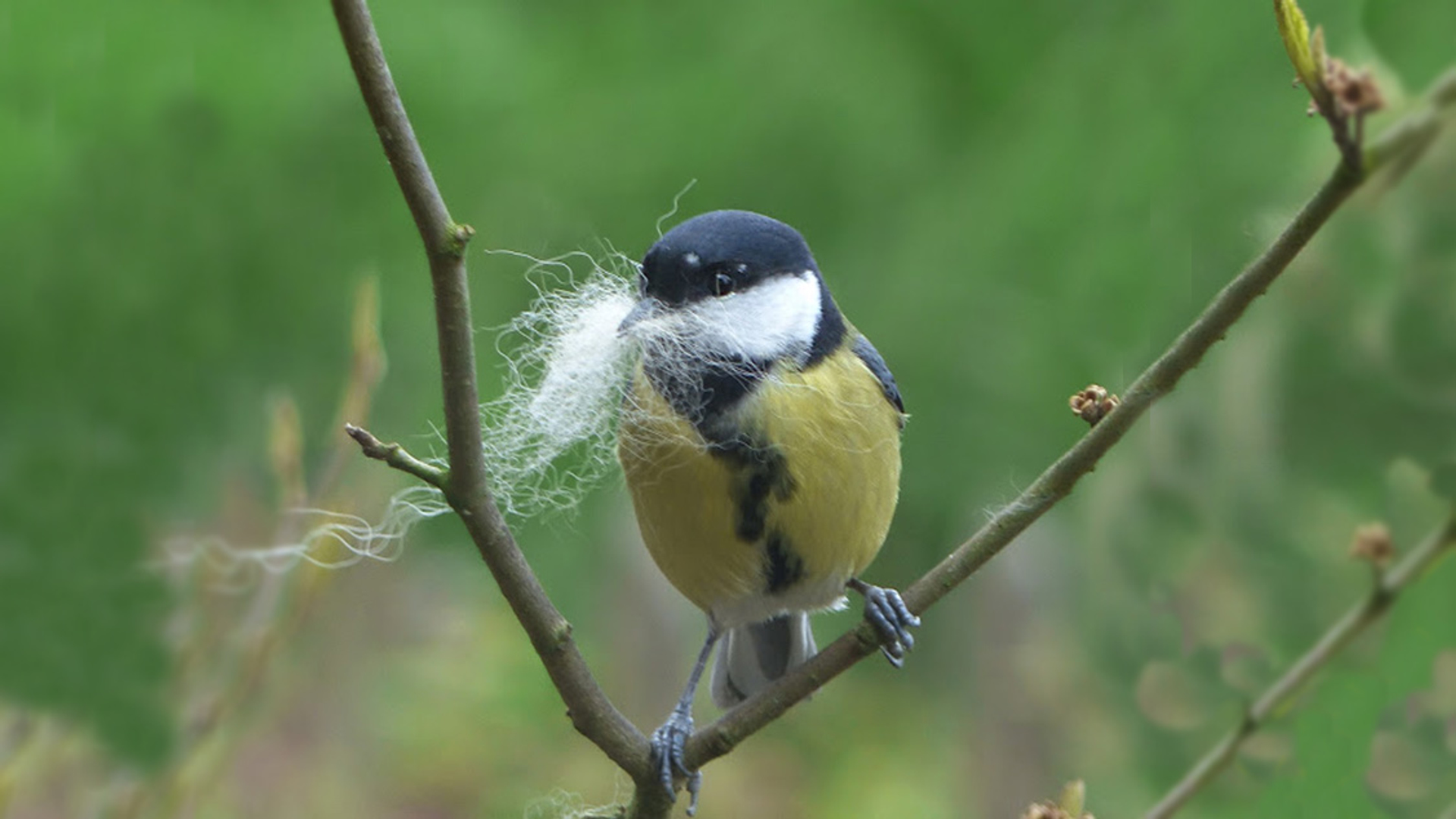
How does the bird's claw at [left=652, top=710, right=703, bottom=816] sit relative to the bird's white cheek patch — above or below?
below

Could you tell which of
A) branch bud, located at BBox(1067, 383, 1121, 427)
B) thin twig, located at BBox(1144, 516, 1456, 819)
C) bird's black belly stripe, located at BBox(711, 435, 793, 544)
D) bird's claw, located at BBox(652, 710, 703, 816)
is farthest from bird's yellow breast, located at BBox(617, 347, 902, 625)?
Answer: thin twig, located at BBox(1144, 516, 1456, 819)

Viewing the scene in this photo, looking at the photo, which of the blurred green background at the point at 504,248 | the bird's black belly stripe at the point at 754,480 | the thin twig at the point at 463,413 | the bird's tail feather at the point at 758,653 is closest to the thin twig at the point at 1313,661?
the blurred green background at the point at 504,248

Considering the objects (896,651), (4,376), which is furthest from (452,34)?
(896,651)

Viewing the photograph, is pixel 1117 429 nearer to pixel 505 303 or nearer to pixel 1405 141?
pixel 1405 141

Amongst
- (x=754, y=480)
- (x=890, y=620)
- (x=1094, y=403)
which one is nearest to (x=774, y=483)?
(x=754, y=480)

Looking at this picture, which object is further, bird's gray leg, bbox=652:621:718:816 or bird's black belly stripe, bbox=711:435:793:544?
bird's black belly stripe, bbox=711:435:793:544

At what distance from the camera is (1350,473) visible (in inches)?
17.7

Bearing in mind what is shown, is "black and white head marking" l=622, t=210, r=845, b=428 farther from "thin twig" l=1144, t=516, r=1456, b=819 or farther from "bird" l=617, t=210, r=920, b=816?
"thin twig" l=1144, t=516, r=1456, b=819

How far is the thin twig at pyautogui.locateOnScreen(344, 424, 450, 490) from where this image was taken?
1.87 feet

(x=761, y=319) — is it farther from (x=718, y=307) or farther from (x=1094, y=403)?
(x=1094, y=403)

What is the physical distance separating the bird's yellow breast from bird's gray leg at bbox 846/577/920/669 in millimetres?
49

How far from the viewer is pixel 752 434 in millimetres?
814

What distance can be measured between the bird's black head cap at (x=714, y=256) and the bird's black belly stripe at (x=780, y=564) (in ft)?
0.57

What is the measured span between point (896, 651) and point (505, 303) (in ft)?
1.80
